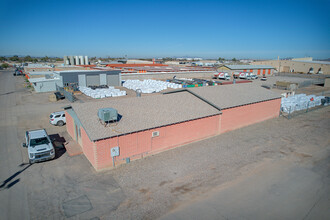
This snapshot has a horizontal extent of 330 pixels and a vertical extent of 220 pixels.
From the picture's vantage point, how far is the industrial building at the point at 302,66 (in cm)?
7769

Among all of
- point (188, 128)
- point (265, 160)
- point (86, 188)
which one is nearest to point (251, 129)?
point (265, 160)

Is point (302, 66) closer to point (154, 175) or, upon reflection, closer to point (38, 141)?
point (154, 175)

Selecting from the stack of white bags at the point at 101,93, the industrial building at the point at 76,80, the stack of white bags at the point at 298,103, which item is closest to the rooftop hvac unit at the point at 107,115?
the stack of white bags at the point at 101,93

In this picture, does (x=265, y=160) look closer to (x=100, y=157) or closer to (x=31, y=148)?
(x=100, y=157)

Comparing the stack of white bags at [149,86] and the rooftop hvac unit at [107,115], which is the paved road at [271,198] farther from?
the stack of white bags at [149,86]

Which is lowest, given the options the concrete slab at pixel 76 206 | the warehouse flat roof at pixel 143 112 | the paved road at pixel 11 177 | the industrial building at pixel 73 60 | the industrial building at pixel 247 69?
the concrete slab at pixel 76 206

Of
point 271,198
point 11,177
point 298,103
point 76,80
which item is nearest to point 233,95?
point 298,103

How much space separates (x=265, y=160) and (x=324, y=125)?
44.5 ft

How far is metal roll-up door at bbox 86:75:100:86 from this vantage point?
43062mm

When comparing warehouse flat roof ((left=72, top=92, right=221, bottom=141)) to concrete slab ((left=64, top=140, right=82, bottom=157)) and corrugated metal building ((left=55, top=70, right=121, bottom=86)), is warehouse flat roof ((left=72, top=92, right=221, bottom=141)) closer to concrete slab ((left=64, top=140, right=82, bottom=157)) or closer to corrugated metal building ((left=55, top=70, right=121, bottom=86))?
concrete slab ((left=64, top=140, right=82, bottom=157))

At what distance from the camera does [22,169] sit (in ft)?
45.2

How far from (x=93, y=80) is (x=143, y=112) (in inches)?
1201

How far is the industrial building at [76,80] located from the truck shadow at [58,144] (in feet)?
79.3

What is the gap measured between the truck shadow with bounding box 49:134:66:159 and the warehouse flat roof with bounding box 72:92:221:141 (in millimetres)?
3612
